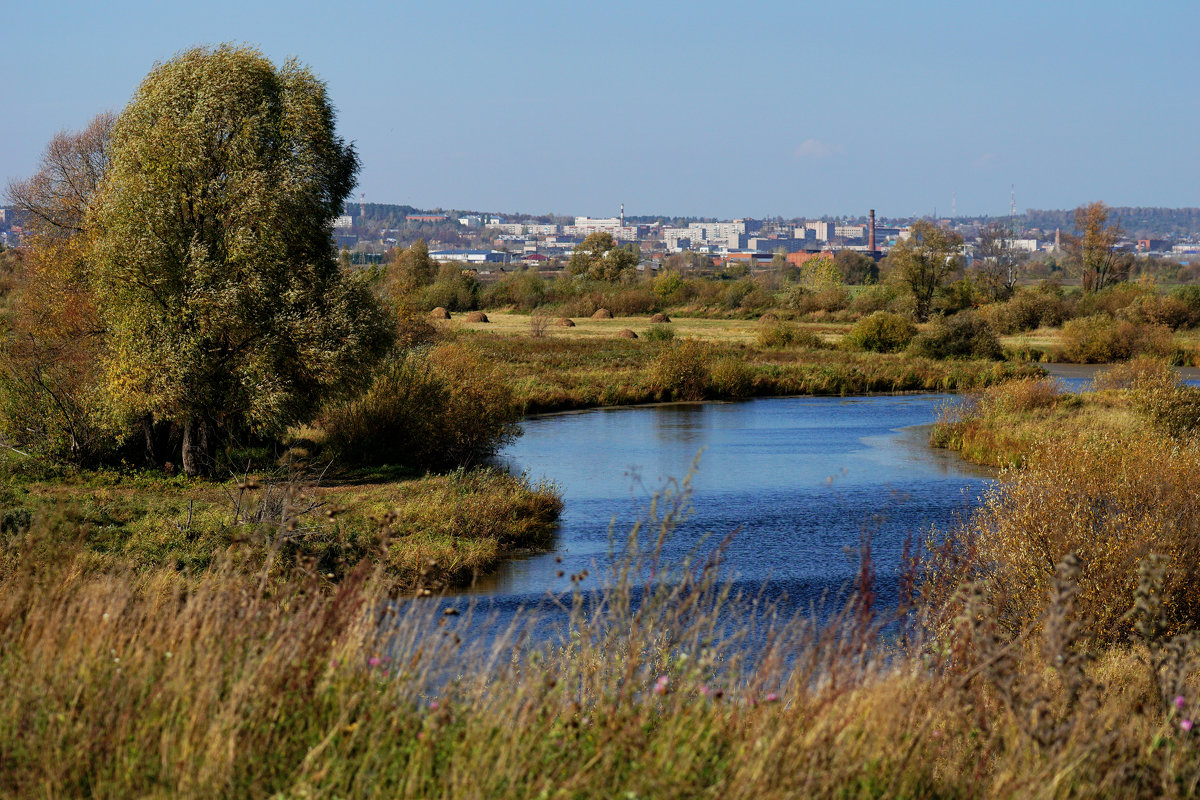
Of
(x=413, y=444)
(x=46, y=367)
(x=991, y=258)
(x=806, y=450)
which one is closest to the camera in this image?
(x=46, y=367)

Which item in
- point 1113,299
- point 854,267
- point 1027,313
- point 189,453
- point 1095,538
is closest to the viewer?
point 1095,538

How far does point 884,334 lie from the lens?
199 ft

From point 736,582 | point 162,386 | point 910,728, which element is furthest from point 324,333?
point 910,728

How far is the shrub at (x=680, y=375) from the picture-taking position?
44906mm

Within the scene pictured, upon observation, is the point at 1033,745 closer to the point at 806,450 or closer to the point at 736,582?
the point at 736,582

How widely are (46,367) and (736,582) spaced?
1443 cm

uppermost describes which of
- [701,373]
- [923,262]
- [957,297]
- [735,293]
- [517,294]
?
[923,262]

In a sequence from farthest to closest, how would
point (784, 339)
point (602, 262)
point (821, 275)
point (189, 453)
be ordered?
1. point (821, 275)
2. point (602, 262)
3. point (784, 339)
4. point (189, 453)

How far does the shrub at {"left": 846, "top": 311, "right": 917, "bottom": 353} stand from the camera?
6031cm

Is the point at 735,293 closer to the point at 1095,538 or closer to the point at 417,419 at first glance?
the point at 417,419

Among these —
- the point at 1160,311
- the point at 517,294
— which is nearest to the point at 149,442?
the point at 1160,311

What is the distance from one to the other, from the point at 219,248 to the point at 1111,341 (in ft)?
168

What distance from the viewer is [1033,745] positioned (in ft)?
17.3

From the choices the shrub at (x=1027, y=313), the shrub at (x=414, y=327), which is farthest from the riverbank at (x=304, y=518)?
the shrub at (x=1027, y=313)
